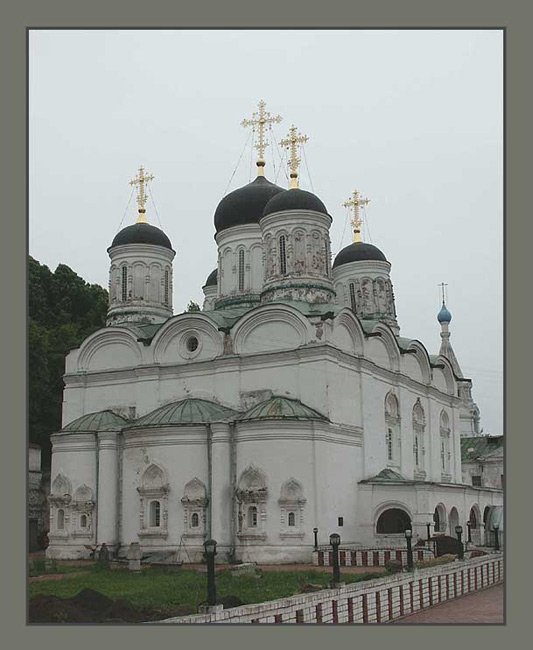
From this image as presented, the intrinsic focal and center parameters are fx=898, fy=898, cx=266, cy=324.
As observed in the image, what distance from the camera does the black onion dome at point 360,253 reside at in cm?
3306

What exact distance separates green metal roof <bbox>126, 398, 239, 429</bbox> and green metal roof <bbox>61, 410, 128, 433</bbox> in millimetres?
713

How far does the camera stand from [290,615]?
11758mm

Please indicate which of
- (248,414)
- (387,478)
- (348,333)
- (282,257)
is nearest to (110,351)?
(282,257)

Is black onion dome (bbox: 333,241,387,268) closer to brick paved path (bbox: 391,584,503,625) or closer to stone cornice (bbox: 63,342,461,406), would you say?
stone cornice (bbox: 63,342,461,406)

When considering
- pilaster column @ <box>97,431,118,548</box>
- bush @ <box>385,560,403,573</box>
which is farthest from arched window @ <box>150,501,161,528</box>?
bush @ <box>385,560,403,573</box>

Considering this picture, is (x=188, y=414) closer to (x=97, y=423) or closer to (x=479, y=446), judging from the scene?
(x=97, y=423)

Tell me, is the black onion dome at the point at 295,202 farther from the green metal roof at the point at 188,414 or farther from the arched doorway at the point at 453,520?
the arched doorway at the point at 453,520

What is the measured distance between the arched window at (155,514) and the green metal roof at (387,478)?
5591mm

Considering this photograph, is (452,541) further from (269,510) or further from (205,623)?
(205,623)

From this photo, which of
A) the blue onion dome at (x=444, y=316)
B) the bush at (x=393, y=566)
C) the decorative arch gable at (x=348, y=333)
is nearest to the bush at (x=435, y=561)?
the bush at (x=393, y=566)

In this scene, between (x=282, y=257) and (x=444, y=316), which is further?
(x=444, y=316)

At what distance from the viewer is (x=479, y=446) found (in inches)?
1684

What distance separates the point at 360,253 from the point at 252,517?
1392 cm
